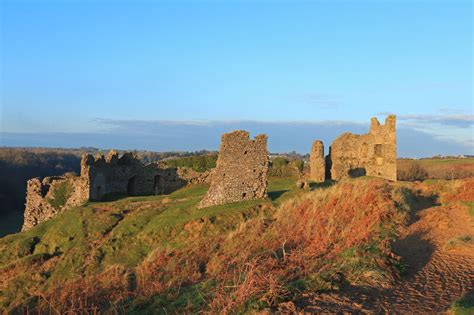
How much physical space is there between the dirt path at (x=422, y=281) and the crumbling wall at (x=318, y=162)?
22.0m

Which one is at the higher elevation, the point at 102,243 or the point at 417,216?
the point at 417,216

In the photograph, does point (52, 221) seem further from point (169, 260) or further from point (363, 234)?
point (363, 234)

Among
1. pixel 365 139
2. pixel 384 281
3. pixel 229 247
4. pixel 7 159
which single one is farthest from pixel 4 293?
pixel 7 159

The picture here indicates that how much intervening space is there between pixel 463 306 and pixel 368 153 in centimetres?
3110

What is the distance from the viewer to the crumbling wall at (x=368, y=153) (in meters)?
35.5

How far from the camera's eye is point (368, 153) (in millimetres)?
37219

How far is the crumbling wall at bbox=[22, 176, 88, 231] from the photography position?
3119cm

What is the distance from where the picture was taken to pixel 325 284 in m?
8.33

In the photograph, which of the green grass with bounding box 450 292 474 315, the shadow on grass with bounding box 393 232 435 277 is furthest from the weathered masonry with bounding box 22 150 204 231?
the green grass with bounding box 450 292 474 315

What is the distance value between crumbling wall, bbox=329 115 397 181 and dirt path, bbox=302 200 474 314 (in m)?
21.8

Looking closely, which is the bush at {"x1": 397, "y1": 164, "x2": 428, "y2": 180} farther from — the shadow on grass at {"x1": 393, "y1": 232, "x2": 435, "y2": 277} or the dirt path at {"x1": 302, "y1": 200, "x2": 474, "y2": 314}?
the shadow on grass at {"x1": 393, "y1": 232, "x2": 435, "y2": 277}

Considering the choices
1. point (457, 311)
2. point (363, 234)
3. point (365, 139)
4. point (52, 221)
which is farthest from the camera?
point (365, 139)

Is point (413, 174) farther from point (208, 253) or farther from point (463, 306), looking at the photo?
point (463, 306)

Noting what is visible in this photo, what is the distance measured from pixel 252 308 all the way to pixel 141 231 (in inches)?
540
